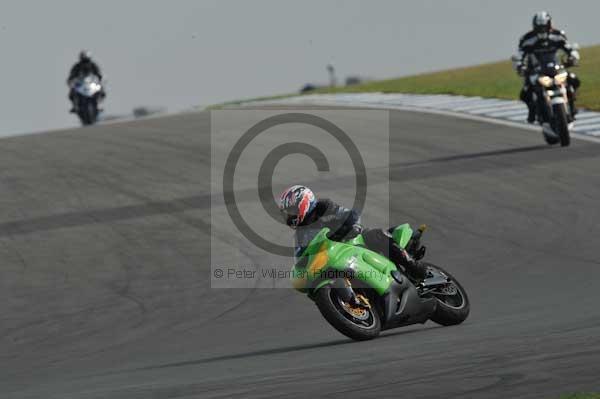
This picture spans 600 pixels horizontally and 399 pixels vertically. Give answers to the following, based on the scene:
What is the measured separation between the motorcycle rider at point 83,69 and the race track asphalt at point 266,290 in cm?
848

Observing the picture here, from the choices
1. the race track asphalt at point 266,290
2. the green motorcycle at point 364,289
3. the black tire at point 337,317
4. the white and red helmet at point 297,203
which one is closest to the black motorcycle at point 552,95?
the race track asphalt at point 266,290

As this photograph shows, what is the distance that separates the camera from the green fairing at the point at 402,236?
9953mm

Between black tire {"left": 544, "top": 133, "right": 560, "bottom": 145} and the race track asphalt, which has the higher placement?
black tire {"left": 544, "top": 133, "right": 560, "bottom": 145}

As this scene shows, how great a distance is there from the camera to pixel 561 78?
2088 centimetres

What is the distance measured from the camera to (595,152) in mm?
20219

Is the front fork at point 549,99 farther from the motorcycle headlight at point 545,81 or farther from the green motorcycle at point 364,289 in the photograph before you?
the green motorcycle at point 364,289

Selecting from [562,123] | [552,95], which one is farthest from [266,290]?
[552,95]

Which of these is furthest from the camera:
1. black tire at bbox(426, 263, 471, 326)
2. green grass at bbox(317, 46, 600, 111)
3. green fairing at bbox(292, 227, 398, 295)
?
green grass at bbox(317, 46, 600, 111)

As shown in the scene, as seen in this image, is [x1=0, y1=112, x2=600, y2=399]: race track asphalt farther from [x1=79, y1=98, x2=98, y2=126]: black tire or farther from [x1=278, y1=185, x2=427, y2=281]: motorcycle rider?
[x1=79, y1=98, x2=98, y2=126]: black tire

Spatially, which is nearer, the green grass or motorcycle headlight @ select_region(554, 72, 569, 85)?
motorcycle headlight @ select_region(554, 72, 569, 85)

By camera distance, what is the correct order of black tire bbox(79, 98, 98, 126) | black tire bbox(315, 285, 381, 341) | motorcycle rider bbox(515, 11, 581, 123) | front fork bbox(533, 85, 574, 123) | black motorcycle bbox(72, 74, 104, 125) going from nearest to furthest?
black tire bbox(315, 285, 381, 341), front fork bbox(533, 85, 574, 123), motorcycle rider bbox(515, 11, 581, 123), black motorcycle bbox(72, 74, 104, 125), black tire bbox(79, 98, 98, 126)

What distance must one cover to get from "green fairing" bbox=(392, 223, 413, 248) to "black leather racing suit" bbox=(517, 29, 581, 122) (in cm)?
1170

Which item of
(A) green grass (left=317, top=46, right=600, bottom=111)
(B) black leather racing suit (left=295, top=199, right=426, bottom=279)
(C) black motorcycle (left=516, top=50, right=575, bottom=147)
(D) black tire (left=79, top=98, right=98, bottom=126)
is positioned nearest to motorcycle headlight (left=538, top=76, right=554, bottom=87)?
(C) black motorcycle (left=516, top=50, right=575, bottom=147)

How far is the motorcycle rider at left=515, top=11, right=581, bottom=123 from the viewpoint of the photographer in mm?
21141
